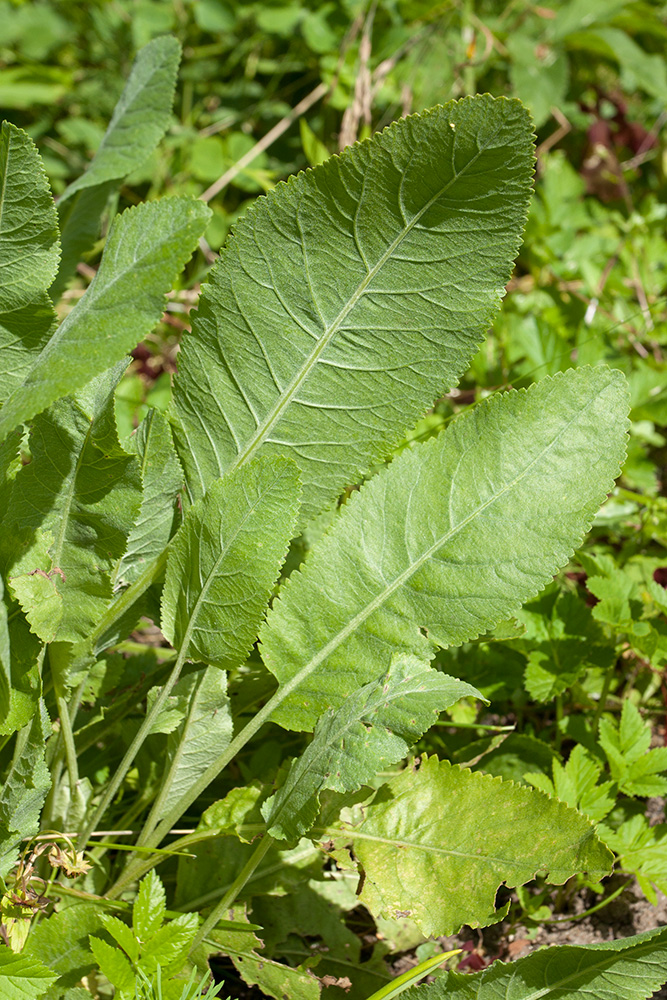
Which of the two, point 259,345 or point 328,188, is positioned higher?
point 328,188

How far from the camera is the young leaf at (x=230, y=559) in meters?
1.12

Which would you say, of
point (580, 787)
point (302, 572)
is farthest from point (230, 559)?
point (580, 787)

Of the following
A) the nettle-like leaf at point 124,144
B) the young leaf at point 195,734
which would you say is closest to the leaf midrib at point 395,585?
the young leaf at point 195,734

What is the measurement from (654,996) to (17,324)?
136 cm

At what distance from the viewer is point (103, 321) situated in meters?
1.01

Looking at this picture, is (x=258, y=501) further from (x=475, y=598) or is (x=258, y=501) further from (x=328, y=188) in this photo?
(x=328, y=188)

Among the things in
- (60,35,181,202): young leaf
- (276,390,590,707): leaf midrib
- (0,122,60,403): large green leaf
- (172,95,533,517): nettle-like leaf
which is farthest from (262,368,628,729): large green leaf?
(60,35,181,202): young leaf

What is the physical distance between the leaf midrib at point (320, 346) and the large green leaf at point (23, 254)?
12.8 inches

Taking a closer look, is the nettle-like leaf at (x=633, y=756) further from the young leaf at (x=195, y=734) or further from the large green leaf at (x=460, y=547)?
the young leaf at (x=195, y=734)

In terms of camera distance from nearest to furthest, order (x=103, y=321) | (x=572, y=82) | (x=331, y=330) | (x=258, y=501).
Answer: (x=103, y=321)
(x=258, y=501)
(x=331, y=330)
(x=572, y=82)

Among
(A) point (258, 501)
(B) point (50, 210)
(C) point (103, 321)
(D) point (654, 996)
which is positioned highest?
(B) point (50, 210)

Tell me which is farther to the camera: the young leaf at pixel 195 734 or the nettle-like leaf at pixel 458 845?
the young leaf at pixel 195 734

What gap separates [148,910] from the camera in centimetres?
112

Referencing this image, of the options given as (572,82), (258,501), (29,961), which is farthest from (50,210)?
(572,82)
